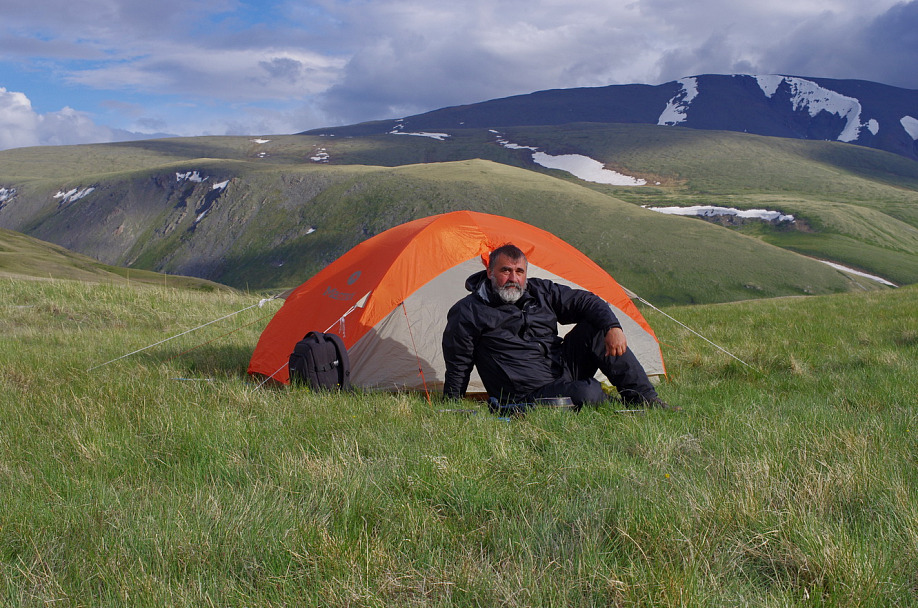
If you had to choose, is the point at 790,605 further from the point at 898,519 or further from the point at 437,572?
the point at 437,572

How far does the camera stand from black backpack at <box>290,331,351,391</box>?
6.70m

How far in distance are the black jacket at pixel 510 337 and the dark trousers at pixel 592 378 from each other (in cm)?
14

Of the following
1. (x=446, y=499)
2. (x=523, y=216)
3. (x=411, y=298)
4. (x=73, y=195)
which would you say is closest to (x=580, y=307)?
(x=411, y=298)

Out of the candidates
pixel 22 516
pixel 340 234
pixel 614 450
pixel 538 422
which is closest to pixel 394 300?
pixel 538 422

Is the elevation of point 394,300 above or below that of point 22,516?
above

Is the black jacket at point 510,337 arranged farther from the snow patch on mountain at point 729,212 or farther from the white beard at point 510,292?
the snow patch on mountain at point 729,212

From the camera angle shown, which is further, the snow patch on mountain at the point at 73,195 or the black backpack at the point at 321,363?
the snow patch on mountain at the point at 73,195

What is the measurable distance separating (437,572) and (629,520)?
96 centimetres

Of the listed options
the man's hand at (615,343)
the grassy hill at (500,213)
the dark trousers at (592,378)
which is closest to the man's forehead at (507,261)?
the dark trousers at (592,378)

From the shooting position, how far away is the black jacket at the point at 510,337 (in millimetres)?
6055

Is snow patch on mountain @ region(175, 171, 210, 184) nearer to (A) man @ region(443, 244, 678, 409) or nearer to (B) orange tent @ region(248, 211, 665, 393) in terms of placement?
(B) orange tent @ region(248, 211, 665, 393)

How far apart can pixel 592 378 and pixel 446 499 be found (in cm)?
270

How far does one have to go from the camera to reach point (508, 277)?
19.4 ft

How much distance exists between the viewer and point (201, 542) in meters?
2.97
